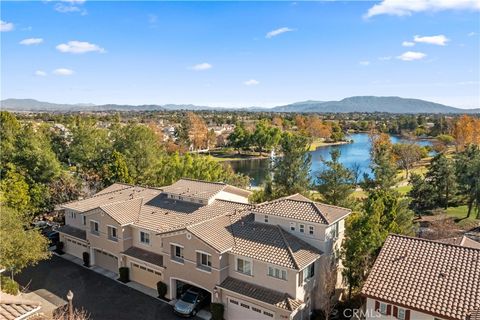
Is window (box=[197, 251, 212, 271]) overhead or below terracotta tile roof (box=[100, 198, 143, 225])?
below

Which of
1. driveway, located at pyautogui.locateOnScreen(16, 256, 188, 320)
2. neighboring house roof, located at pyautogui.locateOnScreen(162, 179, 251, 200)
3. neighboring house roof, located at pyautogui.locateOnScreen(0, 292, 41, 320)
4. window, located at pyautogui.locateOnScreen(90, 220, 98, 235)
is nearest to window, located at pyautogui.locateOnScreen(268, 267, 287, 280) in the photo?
driveway, located at pyautogui.locateOnScreen(16, 256, 188, 320)

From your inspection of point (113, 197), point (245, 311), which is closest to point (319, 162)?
point (113, 197)

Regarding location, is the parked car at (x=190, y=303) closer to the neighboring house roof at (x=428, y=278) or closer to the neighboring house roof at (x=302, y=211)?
the neighboring house roof at (x=302, y=211)

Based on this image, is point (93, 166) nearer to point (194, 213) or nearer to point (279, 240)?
point (194, 213)

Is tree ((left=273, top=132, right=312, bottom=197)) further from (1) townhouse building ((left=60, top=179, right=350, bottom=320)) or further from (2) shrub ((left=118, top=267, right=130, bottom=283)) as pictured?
(2) shrub ((left=118, top=267, right=130, bottom=283))

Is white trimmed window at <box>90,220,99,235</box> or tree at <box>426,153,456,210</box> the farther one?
tree at <box>426,153,456,210</box>

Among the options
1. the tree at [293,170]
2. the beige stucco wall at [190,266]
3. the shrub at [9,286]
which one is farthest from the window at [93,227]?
the tree at [293,170]
